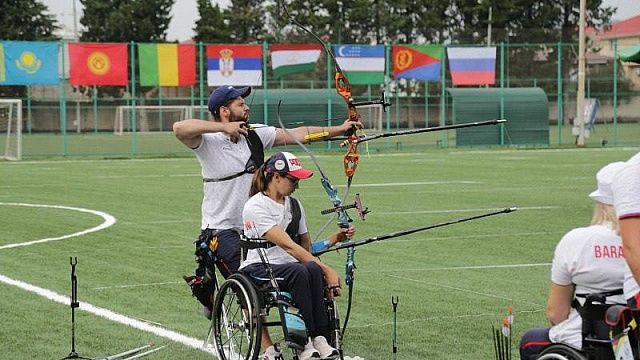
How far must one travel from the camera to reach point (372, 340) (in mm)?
9234

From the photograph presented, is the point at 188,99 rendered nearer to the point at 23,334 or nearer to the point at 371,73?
the point at 371,73

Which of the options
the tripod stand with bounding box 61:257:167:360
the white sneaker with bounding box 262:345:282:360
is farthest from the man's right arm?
the white sneaker with bounding box 262:345:282:360

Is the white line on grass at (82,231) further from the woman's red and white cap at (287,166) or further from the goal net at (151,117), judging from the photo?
the goal net at (151,117)

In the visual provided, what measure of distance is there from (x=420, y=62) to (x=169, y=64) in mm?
9921

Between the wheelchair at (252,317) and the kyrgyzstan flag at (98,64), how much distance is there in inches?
1299

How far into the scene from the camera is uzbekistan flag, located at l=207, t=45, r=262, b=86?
41562 millimetres

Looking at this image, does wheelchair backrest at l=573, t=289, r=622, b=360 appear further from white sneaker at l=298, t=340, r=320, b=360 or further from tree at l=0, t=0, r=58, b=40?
tree at l=0, t=0, r=58, b=40

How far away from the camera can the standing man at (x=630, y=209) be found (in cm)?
576

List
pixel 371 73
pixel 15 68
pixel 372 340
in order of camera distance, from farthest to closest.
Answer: pixel 371 73
pixel 15 68
pixel 372 340

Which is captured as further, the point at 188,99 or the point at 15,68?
the point at 188,99

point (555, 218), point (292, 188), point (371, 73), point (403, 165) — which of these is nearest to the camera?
point (292, 188)

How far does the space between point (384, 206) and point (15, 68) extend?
71.4ft

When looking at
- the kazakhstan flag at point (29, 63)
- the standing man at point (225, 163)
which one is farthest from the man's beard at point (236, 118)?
the kazakhstan flag at point (29, 63)

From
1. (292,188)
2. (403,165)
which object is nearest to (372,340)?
(292,188)
